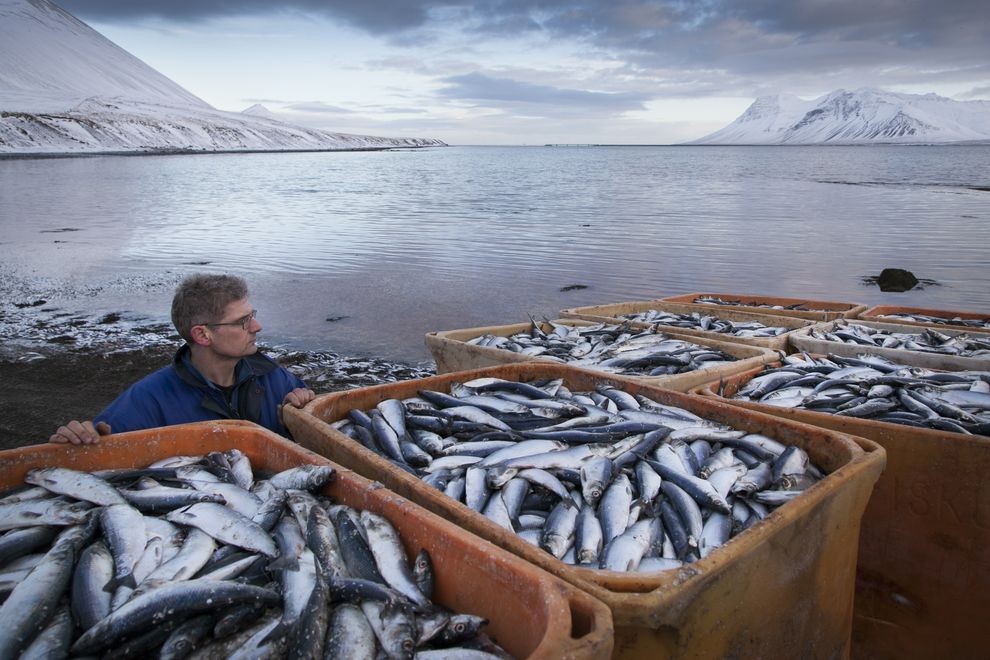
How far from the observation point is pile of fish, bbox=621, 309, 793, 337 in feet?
19.8

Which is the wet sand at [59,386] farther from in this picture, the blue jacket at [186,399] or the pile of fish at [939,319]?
the pile of fish at [939,319]

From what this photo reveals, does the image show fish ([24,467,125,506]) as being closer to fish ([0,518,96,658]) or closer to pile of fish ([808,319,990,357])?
fish ([0,518,96,658])

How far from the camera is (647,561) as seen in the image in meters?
2.21

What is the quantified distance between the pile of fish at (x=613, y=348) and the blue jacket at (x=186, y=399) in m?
2.04

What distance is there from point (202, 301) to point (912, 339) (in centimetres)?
555

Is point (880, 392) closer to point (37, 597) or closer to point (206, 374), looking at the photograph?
point (206, 374)

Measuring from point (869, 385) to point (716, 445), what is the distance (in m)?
1.53

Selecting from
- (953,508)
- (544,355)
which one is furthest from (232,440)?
(953,508)

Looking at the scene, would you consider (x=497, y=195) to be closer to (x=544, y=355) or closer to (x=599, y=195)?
(x=599, y=195)

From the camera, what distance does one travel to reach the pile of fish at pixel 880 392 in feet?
11.6

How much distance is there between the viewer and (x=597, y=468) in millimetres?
2746

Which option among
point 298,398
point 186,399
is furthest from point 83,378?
point 298,398

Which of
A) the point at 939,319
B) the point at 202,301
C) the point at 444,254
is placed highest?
the point at 202,301

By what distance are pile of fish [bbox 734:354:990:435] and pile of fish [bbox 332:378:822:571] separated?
980mm
